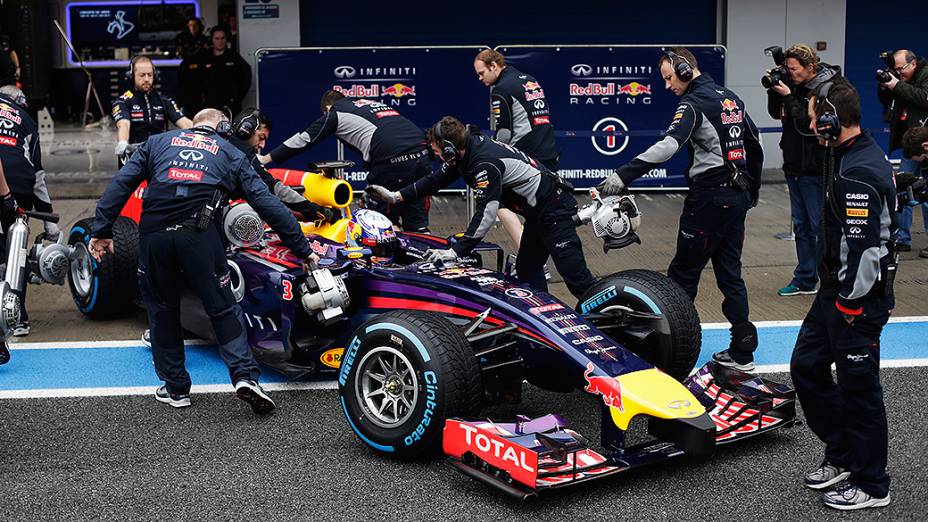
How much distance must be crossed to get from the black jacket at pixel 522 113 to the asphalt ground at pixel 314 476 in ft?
12.1

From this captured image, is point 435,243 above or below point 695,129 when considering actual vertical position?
below

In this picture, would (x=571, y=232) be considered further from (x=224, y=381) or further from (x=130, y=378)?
(x=130, y=378)

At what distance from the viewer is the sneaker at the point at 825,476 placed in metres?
5.62

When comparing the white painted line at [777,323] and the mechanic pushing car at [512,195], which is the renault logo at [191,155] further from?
the white painted line at [777,323]

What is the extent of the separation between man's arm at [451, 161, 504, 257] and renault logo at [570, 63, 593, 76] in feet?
23.1

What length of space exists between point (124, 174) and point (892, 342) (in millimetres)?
5408

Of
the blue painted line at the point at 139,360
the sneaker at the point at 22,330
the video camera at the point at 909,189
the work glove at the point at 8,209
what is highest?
the video camera at the point at 909,189

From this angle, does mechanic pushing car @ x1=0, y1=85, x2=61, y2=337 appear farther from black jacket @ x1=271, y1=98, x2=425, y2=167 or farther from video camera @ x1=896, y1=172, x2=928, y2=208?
video camera @ x1=896, y1=172, x2=928, y2=208

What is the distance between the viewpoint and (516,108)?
10109 mm

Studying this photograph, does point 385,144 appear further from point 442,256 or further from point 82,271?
point 442,256

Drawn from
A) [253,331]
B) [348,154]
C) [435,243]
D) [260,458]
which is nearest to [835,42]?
[348,154]

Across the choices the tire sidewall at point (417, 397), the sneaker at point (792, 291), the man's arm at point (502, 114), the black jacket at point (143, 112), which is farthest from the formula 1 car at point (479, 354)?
the black jacket at point (143, 112)

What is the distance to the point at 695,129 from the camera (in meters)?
7.57

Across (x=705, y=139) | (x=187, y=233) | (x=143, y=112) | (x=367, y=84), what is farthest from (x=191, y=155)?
(x=367, y=84)
